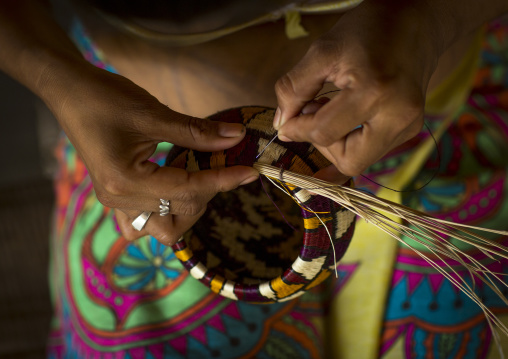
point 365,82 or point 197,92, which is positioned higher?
point 197,92

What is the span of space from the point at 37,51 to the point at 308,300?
563mm

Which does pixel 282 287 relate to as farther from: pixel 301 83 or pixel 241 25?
pixel 241 25

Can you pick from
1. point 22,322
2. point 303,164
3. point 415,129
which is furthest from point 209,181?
point 22,322

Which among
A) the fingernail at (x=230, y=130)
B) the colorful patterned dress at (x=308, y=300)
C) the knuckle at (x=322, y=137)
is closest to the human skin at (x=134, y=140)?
the fingernail at (x=230, y=130)

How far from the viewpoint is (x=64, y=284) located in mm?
854

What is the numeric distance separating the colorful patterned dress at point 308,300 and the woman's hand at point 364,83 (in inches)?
12.6

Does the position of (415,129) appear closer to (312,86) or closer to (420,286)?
(312,86)

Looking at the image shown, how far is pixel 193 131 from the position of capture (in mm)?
495

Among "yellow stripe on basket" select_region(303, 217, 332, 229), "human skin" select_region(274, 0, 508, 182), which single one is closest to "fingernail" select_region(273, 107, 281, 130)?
"human skin" select_region(274, 0, 508, 182)

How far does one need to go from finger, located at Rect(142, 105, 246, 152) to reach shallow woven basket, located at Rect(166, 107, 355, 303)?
21mm

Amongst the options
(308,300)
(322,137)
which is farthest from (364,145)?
(308,300)

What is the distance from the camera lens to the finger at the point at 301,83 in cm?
42

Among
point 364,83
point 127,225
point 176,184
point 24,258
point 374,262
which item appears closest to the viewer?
point 364,83

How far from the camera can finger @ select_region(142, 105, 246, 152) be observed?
1.62ft
